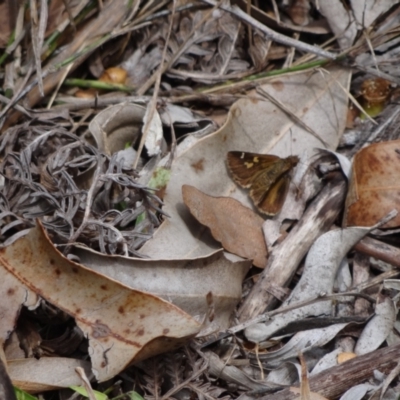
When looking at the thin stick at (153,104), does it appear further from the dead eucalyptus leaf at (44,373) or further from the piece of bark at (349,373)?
the piece of bark at (349,373)

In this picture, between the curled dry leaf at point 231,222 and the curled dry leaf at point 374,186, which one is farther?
the curled dry leaf at point 374,186

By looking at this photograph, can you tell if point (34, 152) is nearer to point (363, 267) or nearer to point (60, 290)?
point (60, 290)

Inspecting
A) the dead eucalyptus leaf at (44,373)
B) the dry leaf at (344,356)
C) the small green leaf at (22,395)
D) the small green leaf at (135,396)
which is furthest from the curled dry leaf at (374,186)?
the small green leaf at (22,395)

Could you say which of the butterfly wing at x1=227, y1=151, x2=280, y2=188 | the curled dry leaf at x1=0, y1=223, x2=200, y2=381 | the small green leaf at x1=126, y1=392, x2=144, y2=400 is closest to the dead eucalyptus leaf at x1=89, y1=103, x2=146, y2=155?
the butterfly wing at x1=227, y1=151, x2=280, y2=188

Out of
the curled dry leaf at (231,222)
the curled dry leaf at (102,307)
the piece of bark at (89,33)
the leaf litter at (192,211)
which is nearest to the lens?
the curled dry leaf at (102,307)

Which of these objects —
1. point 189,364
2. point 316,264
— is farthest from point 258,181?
point 189,364

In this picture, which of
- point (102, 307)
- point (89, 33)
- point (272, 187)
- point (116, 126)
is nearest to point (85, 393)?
point (102, 307)

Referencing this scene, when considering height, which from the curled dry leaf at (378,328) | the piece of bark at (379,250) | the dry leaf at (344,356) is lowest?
the dry leaf at (344,356)
